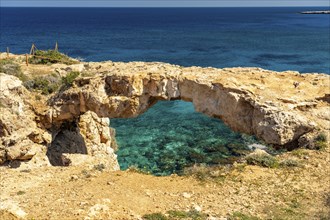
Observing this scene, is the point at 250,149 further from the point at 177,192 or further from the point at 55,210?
the point at 55,210

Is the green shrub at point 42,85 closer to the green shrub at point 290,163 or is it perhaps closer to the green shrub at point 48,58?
the green shrub at point 48,58

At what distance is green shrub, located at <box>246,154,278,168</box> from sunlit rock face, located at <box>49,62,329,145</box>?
2233 mm

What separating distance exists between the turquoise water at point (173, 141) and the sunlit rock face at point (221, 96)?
4.77 m

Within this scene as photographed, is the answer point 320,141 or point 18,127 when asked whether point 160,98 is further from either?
point 320,141

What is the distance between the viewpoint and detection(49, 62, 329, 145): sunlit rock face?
16891 millimetres

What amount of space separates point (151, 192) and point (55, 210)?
336 cm

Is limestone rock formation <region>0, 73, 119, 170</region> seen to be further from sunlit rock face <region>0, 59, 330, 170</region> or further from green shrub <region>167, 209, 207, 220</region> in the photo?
green shrub <region>167, 209, 207, 220</region>

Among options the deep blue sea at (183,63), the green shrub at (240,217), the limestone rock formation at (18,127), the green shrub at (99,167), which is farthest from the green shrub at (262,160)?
the limestone rock formation at (18,127)

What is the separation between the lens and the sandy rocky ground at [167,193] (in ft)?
35.6

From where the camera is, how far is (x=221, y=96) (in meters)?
17.9

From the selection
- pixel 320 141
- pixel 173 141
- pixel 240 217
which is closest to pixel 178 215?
pixel 240 217

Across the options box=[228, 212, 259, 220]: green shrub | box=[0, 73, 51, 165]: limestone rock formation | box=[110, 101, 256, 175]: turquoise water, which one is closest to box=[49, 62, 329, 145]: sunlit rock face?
box=[0, 73, 51, 165]: limestone rock formation

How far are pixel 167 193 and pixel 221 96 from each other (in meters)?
7.25

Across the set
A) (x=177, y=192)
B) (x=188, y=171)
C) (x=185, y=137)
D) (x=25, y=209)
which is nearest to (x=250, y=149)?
(x=185, y=137)
